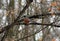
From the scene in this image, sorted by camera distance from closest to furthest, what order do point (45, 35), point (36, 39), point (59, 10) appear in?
point (59, 10) < point (45, 35) < point (36, 39)

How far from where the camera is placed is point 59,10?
6.38ft

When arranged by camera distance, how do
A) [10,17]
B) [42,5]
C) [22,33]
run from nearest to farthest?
1. [10,17]
2. [22,33]
3. [42,5]

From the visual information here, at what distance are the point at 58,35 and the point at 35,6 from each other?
0.90 m

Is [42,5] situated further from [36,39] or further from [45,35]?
[36,39]

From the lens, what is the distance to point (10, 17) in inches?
83.0

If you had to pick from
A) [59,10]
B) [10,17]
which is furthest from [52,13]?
[10,17]

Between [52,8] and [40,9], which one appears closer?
[52,8]

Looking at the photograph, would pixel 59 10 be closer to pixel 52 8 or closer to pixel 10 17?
pixel 52 8

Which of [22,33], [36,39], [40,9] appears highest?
[40,9]

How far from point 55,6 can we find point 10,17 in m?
0.52

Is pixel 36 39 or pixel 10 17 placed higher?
pixel 10 17

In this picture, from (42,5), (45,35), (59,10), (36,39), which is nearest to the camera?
(59,10)

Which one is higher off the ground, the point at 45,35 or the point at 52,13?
the point at 52,13

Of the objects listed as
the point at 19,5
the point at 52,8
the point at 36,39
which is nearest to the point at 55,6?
the point at 52,8
